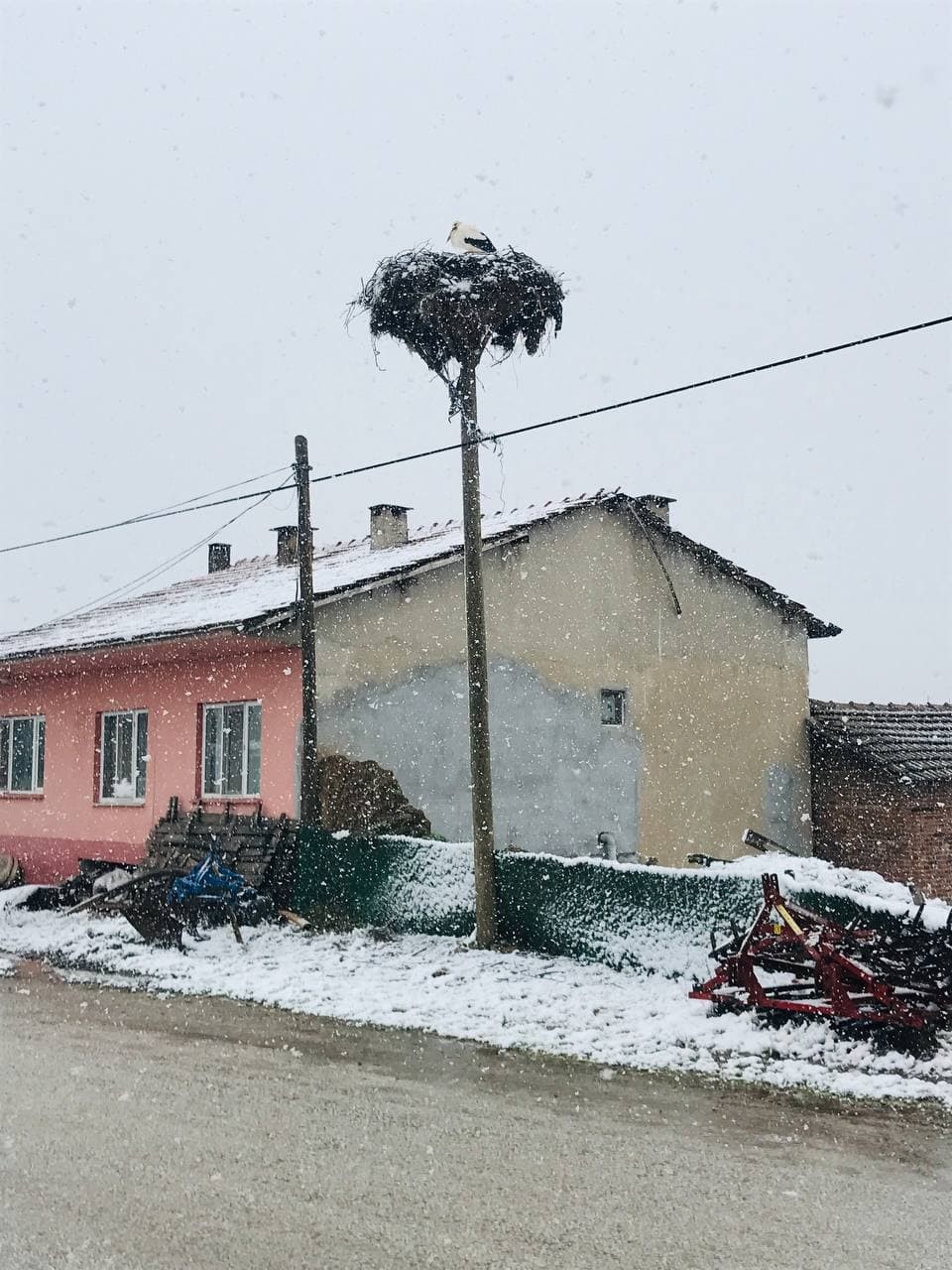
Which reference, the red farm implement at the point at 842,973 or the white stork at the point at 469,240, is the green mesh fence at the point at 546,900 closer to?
the red farm implement at the point at 842,973

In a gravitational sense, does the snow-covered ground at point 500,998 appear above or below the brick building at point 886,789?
below

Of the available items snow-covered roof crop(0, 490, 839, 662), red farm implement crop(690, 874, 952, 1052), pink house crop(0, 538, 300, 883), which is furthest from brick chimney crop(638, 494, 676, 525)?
red farm implement crop(690, 874, 952, 1052)

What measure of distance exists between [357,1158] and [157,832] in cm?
1157

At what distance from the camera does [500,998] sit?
33.8ft

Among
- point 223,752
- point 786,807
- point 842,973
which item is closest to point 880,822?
point 786,807

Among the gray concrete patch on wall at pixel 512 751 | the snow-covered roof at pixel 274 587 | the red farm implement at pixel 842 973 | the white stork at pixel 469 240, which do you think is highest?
the white stork at pixel 469 240

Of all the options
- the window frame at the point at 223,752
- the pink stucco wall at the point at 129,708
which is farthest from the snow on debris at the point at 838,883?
the window frame at the point at 223,752

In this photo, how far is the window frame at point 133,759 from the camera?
59.5 feet

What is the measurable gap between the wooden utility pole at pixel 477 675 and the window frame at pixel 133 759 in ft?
23.0

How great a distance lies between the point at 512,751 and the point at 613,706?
91.7 inches

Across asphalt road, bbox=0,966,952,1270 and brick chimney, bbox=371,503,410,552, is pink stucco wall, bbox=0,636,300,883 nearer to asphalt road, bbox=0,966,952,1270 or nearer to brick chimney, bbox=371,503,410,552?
brick chimney, bbox=371,503,410,552

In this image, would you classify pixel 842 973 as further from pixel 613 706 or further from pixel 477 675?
pixel 613 706

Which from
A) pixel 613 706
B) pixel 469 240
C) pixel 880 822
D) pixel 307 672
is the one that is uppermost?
pixel 469 240

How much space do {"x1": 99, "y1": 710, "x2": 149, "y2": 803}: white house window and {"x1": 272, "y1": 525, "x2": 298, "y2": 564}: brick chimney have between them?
427 centimetres
